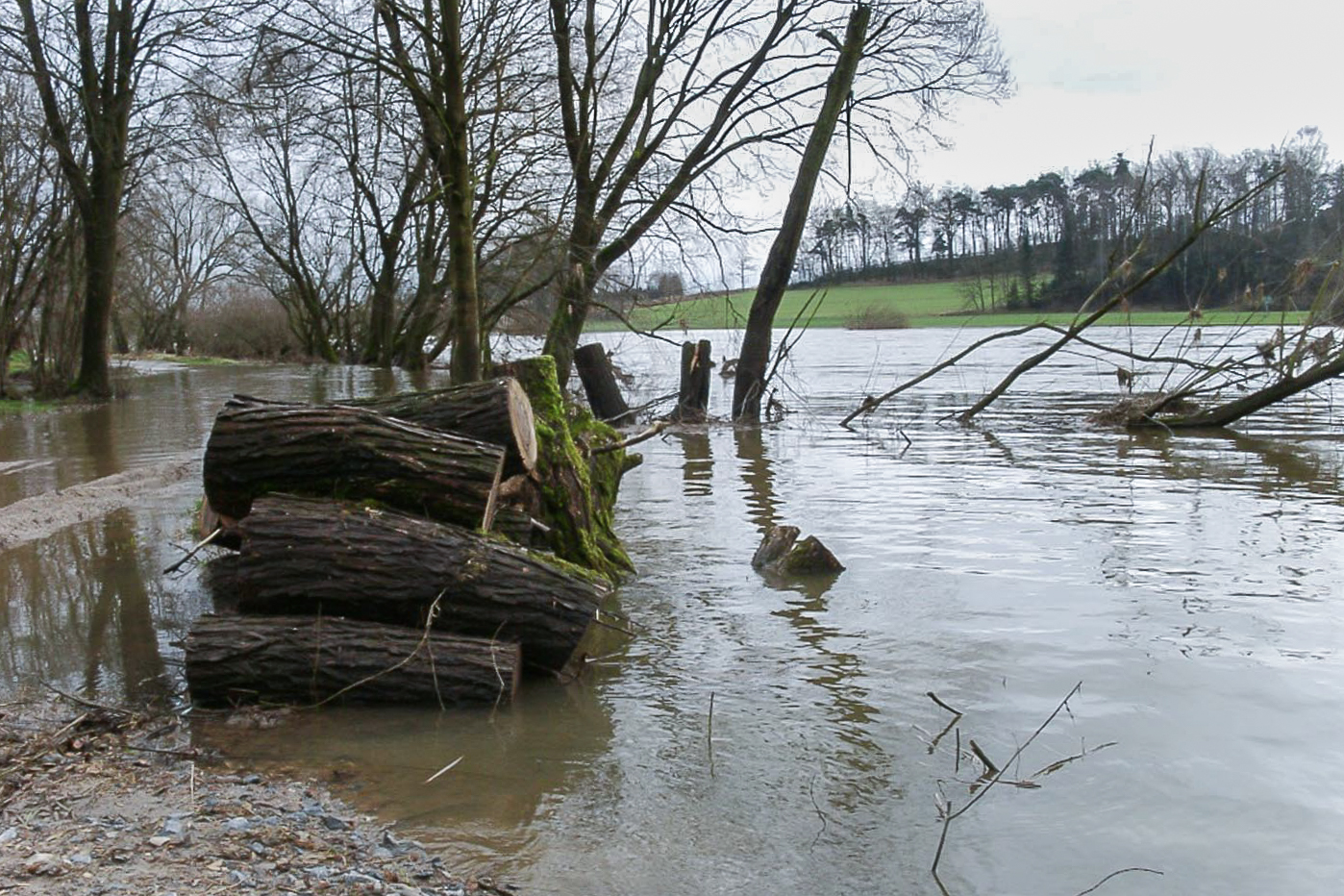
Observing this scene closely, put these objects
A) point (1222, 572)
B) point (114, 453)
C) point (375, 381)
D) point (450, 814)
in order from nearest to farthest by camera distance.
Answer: point (450, 814) < point (1222, 572) < point (114, 453) < point (375, 381)

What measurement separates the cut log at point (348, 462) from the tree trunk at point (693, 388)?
13.4m

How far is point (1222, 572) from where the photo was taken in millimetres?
8250

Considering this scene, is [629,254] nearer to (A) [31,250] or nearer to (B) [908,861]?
(A) [31,250]

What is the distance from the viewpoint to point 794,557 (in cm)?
836

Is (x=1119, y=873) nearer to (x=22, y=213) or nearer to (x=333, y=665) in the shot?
(x=333, y=665)

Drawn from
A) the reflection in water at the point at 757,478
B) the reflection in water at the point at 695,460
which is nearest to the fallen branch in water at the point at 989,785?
the reflection in water at the point at 757,478

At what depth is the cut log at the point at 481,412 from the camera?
6.98 metres

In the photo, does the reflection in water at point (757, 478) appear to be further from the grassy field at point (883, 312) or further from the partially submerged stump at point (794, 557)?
the grassy field at point (883, 312)

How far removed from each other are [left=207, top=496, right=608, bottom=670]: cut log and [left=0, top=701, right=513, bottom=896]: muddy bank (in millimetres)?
935

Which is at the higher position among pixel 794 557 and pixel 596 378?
pixel 596 378

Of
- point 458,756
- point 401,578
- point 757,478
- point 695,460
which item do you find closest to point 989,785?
point 458,756

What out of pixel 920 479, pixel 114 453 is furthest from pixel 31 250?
pixel 920 479

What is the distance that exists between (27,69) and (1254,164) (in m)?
24.3

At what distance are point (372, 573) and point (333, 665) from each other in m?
0.49
